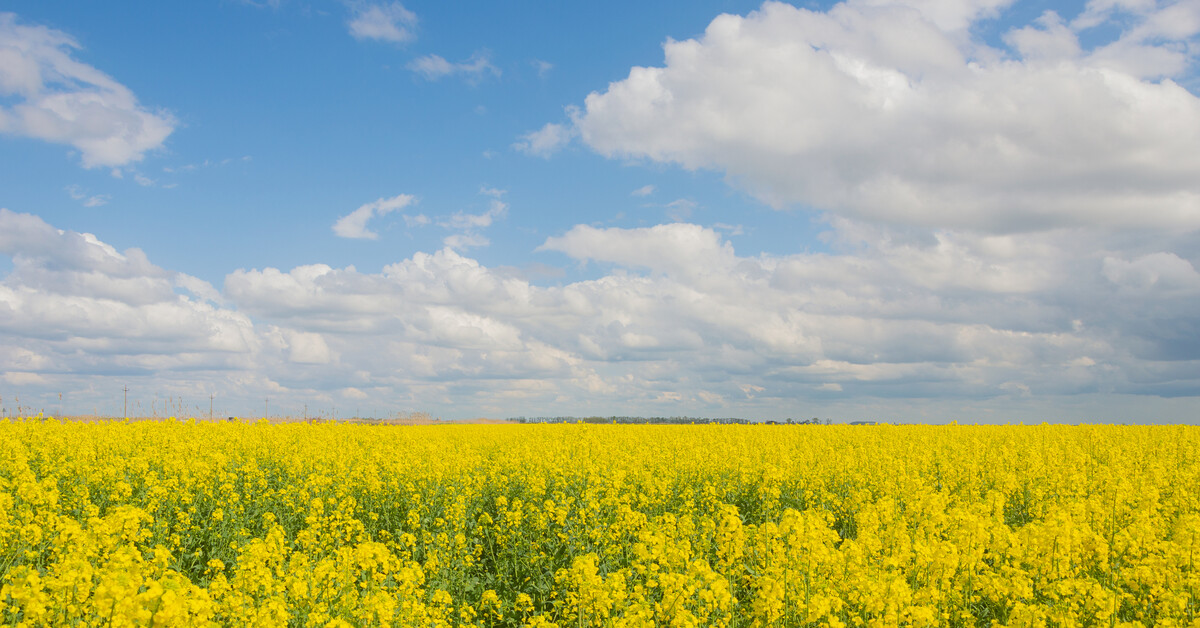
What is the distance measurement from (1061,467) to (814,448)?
19.9 feet

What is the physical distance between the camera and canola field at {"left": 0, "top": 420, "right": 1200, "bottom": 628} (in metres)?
6.48

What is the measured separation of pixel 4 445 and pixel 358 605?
12.1m

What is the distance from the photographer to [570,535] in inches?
424

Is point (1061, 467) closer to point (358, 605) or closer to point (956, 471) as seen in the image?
point (956, 471)

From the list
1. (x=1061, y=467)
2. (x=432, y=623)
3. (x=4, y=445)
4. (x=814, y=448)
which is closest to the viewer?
(x=432, y=623)

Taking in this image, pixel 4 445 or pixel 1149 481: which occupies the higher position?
pixel 4 445

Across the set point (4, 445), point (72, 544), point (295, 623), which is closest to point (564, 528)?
point (295, 623)

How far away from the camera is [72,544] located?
6.93 metres

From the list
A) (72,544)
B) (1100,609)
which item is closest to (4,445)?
(72,544)

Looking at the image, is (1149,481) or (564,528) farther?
(1149,481)

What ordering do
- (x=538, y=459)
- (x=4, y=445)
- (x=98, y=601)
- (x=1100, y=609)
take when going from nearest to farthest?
(x=98, y=601) → (x=1100, y=609) → (x=4, y=445) → (x=538, y=459)

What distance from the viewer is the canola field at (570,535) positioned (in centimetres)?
648

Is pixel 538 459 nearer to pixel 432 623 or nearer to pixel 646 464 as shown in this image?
pixel 646 464

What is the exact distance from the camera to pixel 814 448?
802 inches
